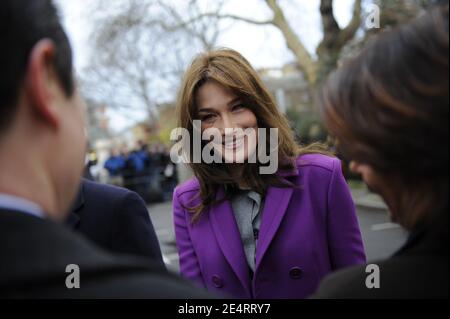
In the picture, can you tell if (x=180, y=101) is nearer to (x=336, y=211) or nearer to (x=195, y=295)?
(x=336, y=211)

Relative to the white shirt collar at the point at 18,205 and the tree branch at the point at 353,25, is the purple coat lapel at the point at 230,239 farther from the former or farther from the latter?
the tree branch at the point at 353,25

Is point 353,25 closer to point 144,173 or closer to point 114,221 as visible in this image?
point 144,173


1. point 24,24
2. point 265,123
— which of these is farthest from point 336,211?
point 24,24

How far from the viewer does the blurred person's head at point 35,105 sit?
0.80 metres

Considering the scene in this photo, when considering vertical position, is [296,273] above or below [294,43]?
below

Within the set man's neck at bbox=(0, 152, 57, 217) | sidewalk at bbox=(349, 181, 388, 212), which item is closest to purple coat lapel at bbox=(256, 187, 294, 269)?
man's neck at bbox=(0, 152, 57, 217)

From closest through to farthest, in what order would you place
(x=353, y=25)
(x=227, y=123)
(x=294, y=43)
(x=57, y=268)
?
(x=57, y=268) < (x=227, y=123) < (x=353, y=25) < (x=294, y=43)

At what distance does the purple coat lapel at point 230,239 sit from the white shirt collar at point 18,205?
1117 millimetres

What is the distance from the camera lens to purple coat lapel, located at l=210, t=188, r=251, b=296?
184 cm

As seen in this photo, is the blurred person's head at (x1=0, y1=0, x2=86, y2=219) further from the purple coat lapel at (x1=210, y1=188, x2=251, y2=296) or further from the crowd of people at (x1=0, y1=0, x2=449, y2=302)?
the purple coat lapel at (x1=210, y1=188, x2=251, y2=296)

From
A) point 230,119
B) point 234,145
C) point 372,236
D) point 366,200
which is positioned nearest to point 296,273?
point 234,145

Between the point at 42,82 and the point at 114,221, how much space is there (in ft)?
3.31

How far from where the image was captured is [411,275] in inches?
37.1

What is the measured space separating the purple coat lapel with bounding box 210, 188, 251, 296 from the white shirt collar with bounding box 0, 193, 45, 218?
3.66 ft
